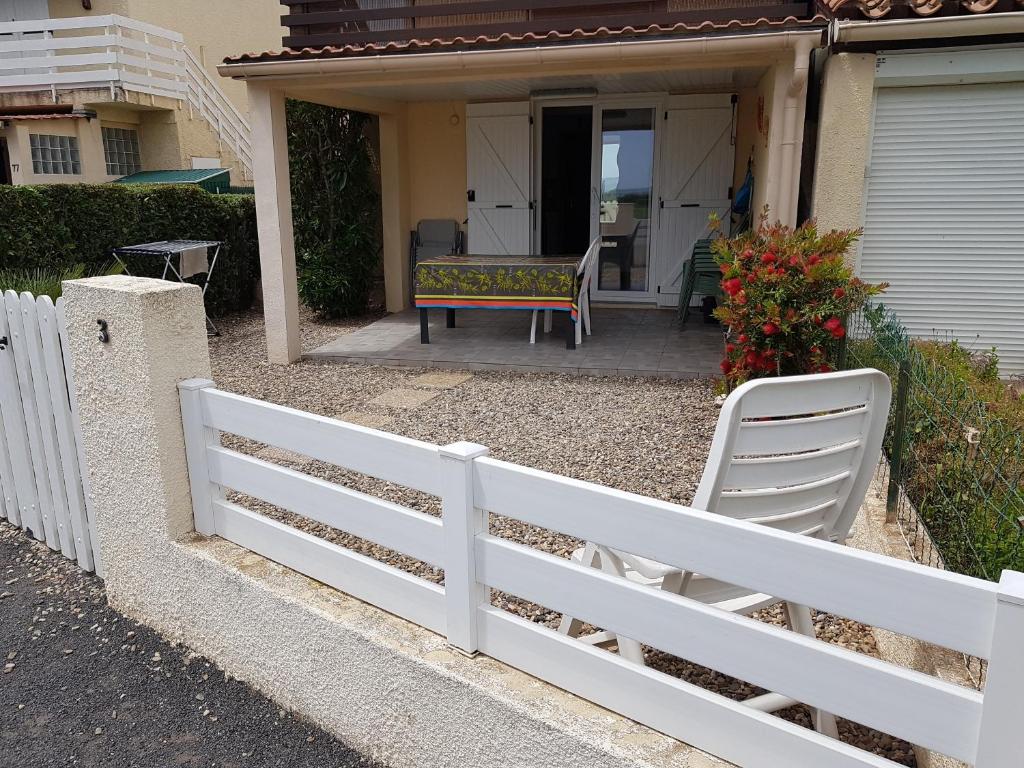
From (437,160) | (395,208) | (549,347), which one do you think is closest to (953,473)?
(549,347)

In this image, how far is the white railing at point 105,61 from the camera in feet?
47.7

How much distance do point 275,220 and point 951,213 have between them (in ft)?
18.5

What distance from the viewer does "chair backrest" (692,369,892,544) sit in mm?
1937

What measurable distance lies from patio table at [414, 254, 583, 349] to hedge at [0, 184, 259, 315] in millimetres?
3286

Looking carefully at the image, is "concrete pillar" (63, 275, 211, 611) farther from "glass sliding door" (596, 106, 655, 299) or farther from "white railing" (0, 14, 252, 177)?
"white railing" (0, 14, 252, 177)

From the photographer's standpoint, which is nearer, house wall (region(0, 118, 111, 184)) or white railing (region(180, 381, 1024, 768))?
white railing (region(180, 381, 1024, 768))

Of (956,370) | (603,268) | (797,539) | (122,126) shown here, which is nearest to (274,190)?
(603,268)

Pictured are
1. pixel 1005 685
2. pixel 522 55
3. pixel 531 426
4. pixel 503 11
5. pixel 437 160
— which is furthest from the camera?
pixel 437 160

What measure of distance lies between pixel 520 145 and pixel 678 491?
21.0ft

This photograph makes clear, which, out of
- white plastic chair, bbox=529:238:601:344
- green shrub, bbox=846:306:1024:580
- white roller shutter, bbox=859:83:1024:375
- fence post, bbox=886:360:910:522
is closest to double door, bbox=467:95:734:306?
white plastic chair, bbox=529:238:601:344

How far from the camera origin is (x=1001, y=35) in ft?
17.2

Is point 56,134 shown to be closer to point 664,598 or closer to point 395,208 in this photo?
point 395,208

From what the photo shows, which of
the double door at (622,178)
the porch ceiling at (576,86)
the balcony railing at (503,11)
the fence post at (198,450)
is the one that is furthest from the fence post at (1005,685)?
the double door at (622,178)

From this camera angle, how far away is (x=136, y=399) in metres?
2.70
